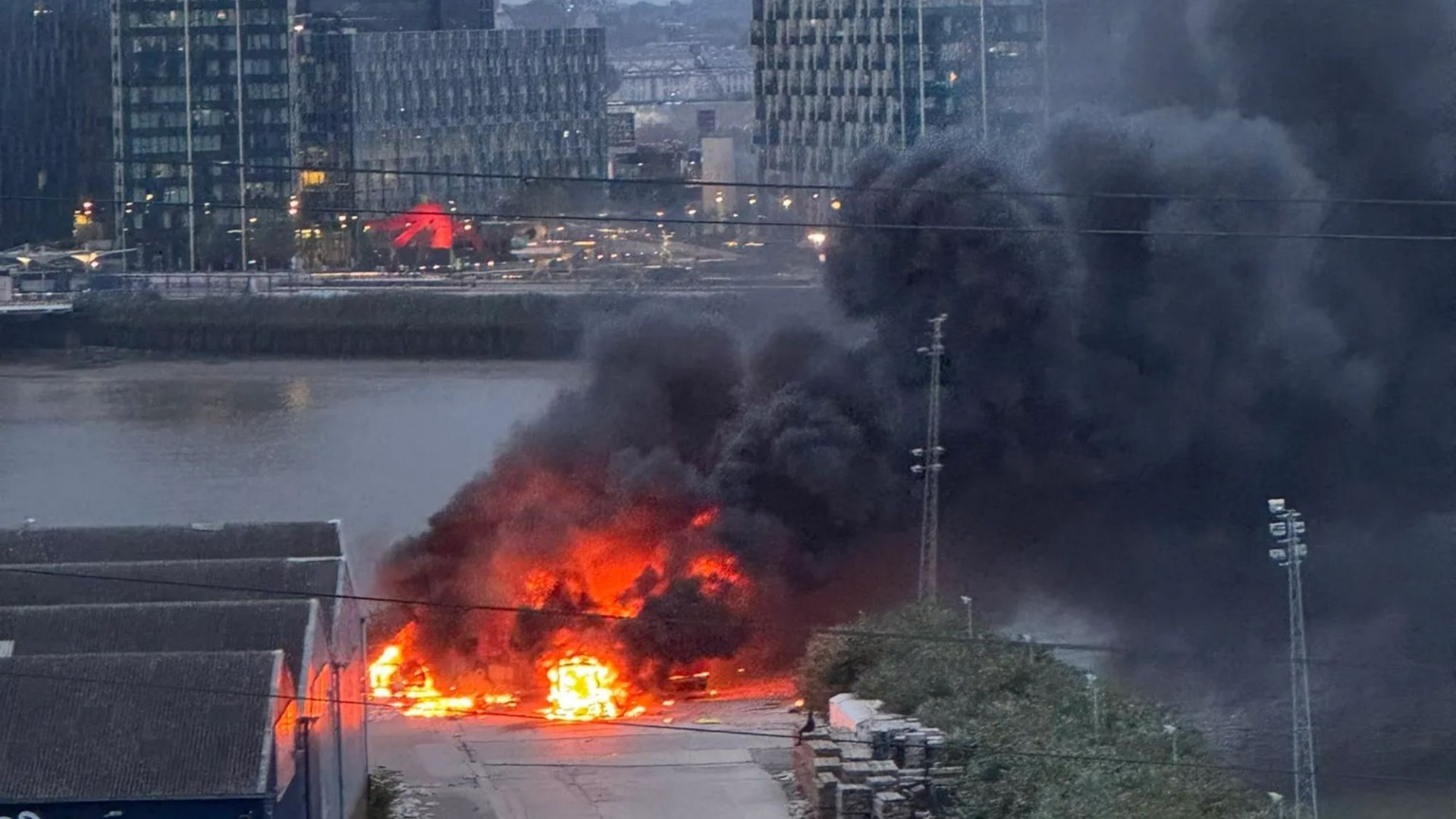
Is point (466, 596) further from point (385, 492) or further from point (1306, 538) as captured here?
point (1306, 538)

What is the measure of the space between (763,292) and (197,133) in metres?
7.02

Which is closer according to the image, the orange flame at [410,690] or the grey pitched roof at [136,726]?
the grey pitched roof at [136,726]

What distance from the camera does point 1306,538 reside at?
41.9 feet

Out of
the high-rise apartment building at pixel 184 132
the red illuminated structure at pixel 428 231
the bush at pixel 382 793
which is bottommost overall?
the bush at pixel 382 793

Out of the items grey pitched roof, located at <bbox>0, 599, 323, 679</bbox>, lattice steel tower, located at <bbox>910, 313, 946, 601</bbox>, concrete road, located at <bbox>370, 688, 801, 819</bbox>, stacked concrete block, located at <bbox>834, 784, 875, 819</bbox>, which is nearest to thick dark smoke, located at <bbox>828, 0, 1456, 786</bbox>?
lattice steel tower, located at <bbox>910, 313, 946, 601</bbox>

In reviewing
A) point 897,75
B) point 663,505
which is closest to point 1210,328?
point 663,505

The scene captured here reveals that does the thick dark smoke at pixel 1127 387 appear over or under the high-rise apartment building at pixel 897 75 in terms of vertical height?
under

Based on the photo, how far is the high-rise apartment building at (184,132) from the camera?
70.1 feet

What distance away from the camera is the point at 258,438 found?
16453 millimetres

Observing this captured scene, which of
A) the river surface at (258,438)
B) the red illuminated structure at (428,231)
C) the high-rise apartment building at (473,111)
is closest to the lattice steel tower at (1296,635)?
the river surface at (258,438)

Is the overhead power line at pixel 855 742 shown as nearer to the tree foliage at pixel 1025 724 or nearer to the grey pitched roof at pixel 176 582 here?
the tree foliage at pixel 1025 724

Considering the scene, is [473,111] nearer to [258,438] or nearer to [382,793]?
[258,438]

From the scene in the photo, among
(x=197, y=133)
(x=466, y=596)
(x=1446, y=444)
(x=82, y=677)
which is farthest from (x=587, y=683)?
(x=197, y=133)

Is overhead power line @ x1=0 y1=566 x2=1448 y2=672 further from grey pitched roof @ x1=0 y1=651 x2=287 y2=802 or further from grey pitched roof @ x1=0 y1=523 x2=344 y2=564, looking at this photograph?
grey pitched roof @ x1=0 y1=651 x2=287 y2=802
